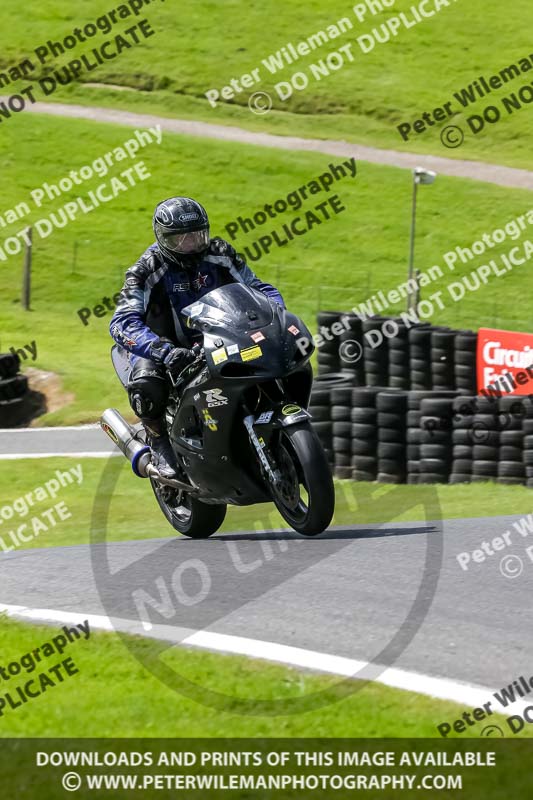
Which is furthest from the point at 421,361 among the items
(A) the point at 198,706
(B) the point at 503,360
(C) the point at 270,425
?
(A) the point at 198,706

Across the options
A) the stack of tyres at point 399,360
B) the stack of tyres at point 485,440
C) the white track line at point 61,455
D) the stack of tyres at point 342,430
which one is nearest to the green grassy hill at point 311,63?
the stack of tyres at point 399,360

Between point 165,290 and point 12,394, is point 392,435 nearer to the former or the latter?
point 165,290

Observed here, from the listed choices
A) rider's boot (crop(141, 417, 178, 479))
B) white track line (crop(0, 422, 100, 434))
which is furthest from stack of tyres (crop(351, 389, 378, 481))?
white track line (crop(0, 422, 100, 434))

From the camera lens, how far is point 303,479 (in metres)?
7.62

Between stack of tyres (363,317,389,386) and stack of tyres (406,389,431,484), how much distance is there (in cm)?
533

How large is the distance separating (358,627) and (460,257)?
31989mm

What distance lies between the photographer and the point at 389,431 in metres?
13.9

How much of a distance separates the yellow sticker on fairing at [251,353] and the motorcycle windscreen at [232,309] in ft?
0.53

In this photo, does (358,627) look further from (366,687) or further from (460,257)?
(460,257)

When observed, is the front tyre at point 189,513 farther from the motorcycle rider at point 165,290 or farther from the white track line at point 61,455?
the white track line at point 61,455

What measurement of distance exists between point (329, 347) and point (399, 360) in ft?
3.63

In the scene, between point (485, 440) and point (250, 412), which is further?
point (485, 440)

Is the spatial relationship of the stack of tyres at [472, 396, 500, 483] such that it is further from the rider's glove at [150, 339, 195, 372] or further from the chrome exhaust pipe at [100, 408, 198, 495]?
the rider's glove at [150, 339, 195, 372]
